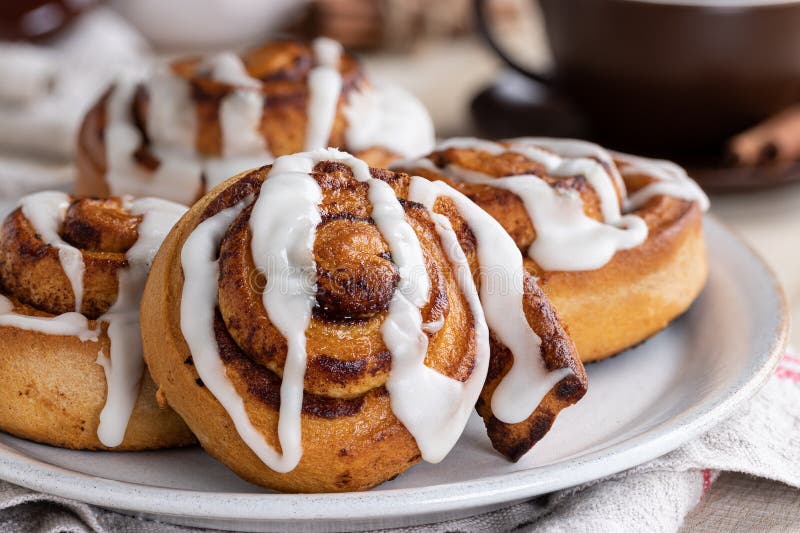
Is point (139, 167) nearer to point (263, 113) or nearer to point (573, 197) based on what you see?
point (263, 113)

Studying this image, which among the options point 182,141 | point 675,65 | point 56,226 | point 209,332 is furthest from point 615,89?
point 209,332

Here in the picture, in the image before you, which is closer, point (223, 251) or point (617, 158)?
point (223, 251)

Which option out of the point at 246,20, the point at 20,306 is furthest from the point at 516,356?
the point at 246,20

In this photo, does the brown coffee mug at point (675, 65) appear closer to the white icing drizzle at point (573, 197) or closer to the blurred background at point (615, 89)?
the blurred background at point (615, 89)

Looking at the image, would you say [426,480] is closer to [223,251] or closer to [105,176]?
[223,251]

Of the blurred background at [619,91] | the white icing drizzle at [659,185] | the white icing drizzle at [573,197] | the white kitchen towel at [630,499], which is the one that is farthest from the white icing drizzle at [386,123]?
the white kitchen towel at [630,499]

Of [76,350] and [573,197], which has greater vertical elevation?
[573,197]
